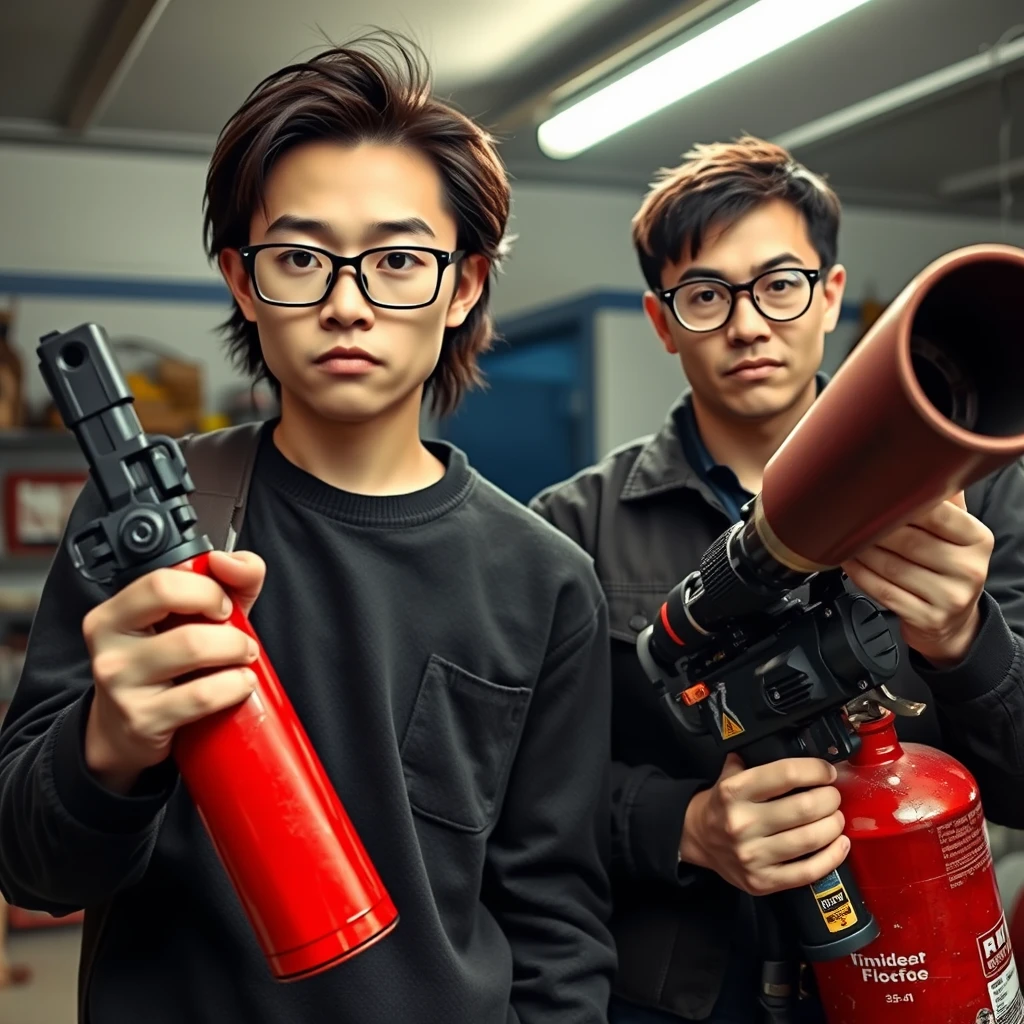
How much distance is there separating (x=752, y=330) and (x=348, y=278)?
573mm

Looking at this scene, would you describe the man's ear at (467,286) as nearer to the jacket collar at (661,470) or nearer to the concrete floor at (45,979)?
the jacket collar at (661,470)

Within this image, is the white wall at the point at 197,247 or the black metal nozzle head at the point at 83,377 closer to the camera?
the black metal nozzle head at the point at 83,377

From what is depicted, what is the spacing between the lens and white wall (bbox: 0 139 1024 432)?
4441 millimetres

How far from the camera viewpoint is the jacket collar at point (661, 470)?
154 cm

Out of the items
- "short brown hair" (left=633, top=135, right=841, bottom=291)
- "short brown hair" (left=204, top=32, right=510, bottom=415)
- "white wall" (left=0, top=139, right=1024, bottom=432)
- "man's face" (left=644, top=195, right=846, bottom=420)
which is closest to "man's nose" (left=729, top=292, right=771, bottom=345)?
"man's face" (left=644, top=195, right=846, bottom=420)

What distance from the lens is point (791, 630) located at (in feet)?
3.79

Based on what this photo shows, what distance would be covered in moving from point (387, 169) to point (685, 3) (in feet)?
8.17

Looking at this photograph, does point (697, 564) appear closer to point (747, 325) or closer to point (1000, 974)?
point (747, 325)

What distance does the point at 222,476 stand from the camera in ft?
3.96

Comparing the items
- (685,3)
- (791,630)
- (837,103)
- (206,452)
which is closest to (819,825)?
(791,630)

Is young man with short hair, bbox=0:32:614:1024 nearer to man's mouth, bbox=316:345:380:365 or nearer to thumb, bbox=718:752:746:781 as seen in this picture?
man's mouth, bbox=316:345:380:365

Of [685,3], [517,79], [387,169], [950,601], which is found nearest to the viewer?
[950,601]

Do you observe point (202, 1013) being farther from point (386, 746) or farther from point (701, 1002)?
point (701, 1002)

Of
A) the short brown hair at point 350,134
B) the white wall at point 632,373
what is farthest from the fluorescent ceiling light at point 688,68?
the short brown hair at point 350,134
